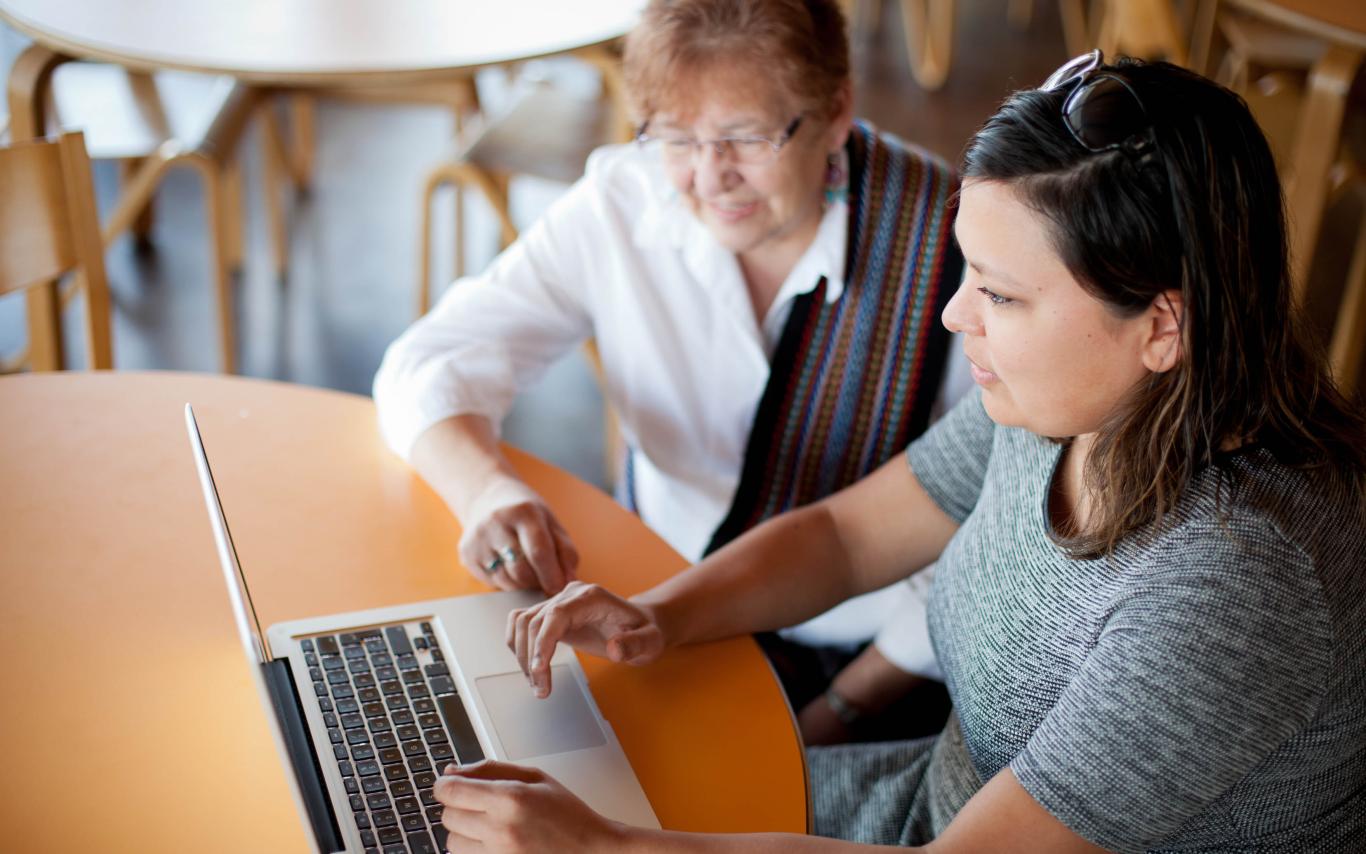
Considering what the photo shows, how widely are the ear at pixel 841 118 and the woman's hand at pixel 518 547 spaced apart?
568 millimetres

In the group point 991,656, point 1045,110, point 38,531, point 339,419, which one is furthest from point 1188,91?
point 38,531

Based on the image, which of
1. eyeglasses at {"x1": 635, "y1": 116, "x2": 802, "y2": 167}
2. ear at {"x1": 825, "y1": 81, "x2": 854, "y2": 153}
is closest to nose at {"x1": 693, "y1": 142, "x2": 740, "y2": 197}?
eyeglasses at {"x1": 635, "y1": 116, "x2": 802, "y2": 167}

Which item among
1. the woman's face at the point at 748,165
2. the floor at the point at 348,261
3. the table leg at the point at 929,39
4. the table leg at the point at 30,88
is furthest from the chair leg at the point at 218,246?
the table leg at the point at 929,39

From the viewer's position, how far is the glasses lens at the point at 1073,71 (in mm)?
985

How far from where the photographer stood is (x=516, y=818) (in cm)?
88

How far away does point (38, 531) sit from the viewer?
120 centimetres

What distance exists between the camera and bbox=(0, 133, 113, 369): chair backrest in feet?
4.99

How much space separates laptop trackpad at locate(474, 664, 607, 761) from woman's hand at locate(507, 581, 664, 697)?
0.02 metres

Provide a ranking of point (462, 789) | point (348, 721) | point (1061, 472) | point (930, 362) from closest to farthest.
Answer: point (462, 789) → point (348, 721) → point (1061, 472) → point (930, 362)

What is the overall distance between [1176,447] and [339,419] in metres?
0.86

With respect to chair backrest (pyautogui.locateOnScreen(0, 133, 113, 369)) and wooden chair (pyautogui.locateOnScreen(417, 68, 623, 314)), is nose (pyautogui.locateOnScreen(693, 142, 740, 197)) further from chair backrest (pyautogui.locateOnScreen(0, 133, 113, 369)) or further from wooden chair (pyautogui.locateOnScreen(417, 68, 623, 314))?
wooden chair (pyautogui.locateOnScreen(417, 68, 623, 314))

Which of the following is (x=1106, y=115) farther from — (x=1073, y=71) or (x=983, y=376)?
(x=983, y=376)

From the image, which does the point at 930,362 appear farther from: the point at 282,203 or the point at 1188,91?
the point at 282,203

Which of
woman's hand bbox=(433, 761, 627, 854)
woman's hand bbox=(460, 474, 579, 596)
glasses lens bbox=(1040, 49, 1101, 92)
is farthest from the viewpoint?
woman's hand bbox=(460, 474, 579, 596)
